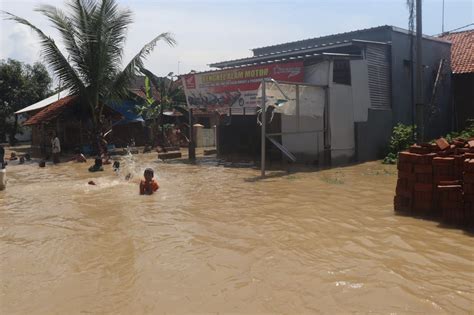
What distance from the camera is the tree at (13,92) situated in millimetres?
33656

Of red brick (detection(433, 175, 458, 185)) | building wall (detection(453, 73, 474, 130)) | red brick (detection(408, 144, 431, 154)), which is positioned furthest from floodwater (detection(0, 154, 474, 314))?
building wall (detection(453, 73, 474, 130))

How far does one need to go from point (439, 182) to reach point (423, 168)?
0.34 meters

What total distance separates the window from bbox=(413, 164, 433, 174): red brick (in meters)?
8.33

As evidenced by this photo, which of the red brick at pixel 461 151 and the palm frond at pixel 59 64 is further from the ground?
the palm frond at pixel 59 64

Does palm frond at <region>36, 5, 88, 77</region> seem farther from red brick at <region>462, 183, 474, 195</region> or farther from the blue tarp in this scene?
red brick at <region>462, 183, 474, 195</region>

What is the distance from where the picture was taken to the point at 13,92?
1330 inches

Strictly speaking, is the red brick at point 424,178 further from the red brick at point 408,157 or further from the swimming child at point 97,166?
the swimming child at point 97,166

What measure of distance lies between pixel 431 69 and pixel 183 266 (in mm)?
17213

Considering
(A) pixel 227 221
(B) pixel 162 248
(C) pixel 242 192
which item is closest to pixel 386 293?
(B) pixel 162 248

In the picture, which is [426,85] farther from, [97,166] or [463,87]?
[97,166]

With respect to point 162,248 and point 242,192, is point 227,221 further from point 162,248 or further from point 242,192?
point 242,192

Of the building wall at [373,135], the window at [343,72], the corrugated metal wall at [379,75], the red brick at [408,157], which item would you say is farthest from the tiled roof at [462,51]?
the red brick at [408,157]

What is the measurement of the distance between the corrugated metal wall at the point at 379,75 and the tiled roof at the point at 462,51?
5.46 metres

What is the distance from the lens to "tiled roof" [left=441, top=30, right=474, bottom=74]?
65.6 feet
